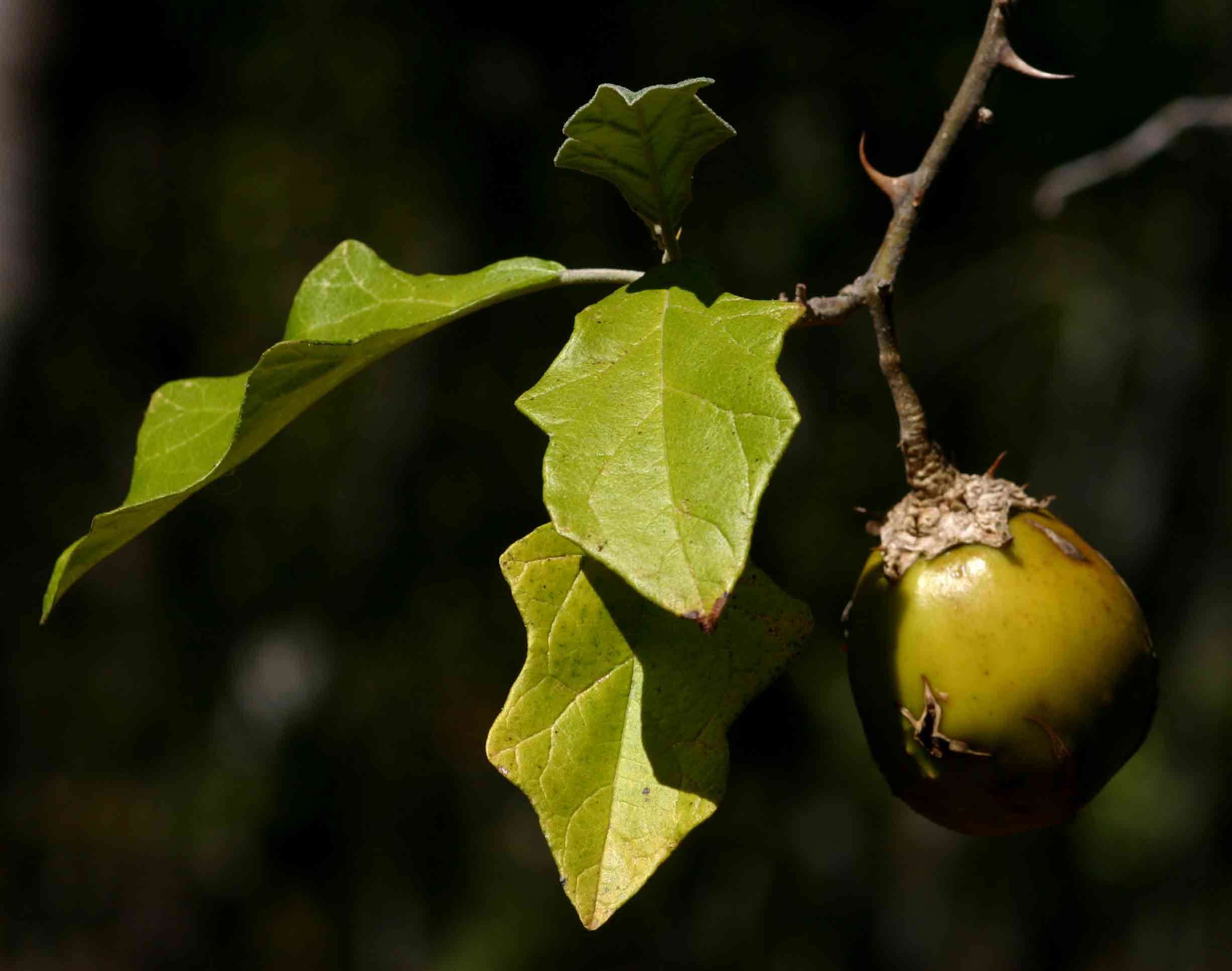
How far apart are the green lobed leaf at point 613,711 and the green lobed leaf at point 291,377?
0.18 meters

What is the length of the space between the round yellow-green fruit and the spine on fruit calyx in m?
0.01

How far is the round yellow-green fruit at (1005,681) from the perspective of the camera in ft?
3.16

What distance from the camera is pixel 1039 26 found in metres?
3.67

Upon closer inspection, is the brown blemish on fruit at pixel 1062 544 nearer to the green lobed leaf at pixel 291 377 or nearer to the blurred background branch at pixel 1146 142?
the green lobed leaf at pixel 291 377

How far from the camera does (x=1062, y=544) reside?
1040mm

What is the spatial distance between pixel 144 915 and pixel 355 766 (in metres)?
1.06

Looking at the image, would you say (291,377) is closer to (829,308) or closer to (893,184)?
(829,308)

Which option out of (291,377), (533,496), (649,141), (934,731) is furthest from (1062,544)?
(533,496)

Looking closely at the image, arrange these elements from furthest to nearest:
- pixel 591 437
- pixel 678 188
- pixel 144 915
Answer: pixel 144 915 → pixel 678 188 → pixel 591 437

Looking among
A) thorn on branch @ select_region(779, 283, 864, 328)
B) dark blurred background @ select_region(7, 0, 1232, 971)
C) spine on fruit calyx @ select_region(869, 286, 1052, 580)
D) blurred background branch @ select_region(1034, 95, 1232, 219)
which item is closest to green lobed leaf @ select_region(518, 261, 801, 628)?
thorn on branch @ select_region(779, 283, 864, 328)

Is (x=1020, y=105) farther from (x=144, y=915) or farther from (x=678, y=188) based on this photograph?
(x=144, y=915)

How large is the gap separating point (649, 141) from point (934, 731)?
1.58ft

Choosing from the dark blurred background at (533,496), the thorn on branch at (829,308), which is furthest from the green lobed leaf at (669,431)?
the dark blurred background at (533,496)

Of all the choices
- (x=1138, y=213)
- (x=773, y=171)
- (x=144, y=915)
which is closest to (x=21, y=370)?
(x=144, y=915)
